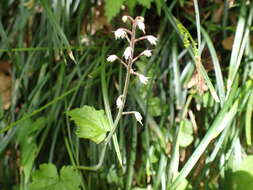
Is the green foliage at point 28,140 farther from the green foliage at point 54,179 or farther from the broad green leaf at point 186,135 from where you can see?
the broad green leaf at point 186,135

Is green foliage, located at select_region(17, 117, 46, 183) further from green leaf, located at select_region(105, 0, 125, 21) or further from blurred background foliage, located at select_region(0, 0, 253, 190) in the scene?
green leaf, located at select_region(105, 0, 125, 21)

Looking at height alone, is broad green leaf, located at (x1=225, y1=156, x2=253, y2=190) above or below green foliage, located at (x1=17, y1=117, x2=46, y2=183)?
below

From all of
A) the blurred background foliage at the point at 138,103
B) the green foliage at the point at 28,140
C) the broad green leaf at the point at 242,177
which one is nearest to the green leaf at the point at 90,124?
the blurred background foliage at the point at 138,103

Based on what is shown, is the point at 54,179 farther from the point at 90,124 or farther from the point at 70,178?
the point at 90,124

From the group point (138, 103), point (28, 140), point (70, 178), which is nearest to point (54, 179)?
point (70, 178)

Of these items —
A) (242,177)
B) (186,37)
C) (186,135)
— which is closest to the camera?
(186,37)

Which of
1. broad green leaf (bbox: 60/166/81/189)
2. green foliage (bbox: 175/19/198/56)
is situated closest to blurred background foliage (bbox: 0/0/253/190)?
broad green leaf (bbox: 60/166/81/189)
